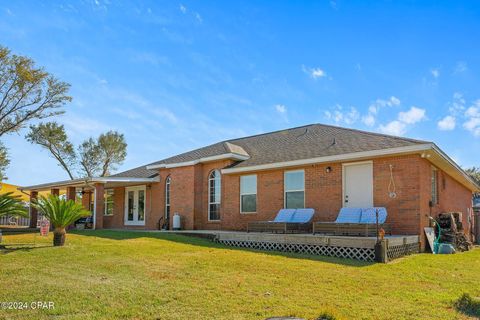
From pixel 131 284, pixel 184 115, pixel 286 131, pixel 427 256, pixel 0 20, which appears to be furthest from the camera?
pixel 286 131

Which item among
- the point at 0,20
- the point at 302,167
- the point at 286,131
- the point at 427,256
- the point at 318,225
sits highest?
the point at 0,20

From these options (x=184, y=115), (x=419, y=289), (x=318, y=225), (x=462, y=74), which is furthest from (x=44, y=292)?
(x=462, y=74)

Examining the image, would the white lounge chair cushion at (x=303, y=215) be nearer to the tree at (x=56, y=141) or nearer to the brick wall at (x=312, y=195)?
the brick wall at (x=312, y=195)

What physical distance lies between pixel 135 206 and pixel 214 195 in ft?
20.6

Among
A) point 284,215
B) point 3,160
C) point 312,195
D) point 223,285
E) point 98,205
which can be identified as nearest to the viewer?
point 223,285

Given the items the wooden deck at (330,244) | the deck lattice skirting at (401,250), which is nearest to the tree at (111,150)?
the wooden deck at (330,244)

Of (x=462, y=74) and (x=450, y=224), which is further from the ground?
(x=462, y=74)

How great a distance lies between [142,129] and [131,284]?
15.6 metres

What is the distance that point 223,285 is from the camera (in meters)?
6.98

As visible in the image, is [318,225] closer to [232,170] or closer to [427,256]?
[427,256]

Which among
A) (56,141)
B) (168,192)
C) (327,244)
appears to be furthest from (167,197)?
(56,141)

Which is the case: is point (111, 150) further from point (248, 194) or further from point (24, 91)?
point (248, 194)

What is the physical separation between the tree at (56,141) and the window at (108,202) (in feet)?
63.0

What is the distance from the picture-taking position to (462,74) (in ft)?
49.3
